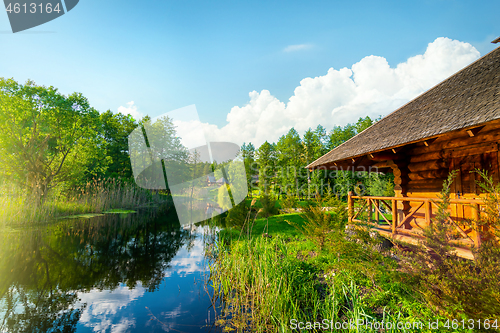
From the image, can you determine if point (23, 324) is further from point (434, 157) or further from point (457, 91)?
point (457, 91)

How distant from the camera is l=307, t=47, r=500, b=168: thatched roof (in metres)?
4.13

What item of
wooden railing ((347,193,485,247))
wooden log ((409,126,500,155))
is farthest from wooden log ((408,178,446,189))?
wooden log ((409,126,500,155))

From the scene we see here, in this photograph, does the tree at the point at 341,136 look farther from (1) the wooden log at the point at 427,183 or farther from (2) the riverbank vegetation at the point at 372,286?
(2) the riverbank vegetation at the point at 372,286

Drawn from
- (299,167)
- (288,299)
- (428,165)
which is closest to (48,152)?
(288,299)

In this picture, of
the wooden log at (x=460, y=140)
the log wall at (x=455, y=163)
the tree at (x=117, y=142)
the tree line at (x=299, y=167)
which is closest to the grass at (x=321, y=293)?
the log wall at (x=455, y=163)

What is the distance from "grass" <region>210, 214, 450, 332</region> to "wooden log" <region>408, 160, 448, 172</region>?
134 inches

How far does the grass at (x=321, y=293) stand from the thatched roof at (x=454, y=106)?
275 cm

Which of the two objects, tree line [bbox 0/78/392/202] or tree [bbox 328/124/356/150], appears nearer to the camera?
tree line [bbox 0/78/392/202]

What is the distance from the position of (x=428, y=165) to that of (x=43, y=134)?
2122cm

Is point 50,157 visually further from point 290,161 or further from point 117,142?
point 290,161

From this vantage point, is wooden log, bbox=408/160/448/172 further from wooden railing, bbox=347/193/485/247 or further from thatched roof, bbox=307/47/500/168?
thatched roof, bbox=307/47/500/168

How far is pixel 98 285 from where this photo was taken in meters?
5.15

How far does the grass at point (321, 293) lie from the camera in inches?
131

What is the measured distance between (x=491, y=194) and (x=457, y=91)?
463 cm
